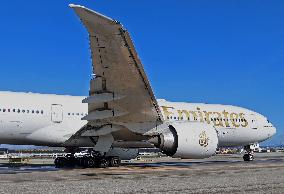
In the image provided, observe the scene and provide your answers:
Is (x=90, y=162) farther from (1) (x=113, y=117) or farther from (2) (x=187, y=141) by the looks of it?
(2) (x=187, y=141)

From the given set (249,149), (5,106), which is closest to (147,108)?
(5,106)

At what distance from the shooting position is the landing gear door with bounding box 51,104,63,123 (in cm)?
2170

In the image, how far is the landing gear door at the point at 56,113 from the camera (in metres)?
21.7

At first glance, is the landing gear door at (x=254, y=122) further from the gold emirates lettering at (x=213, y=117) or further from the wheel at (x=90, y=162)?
the wheel at (x=90, y=162)

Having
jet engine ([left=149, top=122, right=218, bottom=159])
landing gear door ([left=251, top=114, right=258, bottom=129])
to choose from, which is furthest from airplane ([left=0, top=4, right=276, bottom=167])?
landing gear door ([left=251, top=114, right=258, bottom=129])

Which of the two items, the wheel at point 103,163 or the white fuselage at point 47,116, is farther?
the white fuselage at point 47,116

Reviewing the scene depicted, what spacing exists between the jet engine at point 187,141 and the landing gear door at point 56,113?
22.2 feet

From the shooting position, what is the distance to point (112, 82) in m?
15.9

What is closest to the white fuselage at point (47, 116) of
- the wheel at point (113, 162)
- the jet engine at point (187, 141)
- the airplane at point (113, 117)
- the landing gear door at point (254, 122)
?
the airplane at point (113, 117)

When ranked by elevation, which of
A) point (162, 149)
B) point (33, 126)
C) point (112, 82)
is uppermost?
point (112, 82)

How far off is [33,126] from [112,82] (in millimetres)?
7292

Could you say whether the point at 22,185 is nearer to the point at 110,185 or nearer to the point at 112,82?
the point at 110,185

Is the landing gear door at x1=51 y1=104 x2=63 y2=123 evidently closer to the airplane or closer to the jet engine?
the airplane

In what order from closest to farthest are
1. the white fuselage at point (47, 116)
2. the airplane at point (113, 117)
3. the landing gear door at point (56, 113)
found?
1. the airplane at point (113, 117)
2. the white fuselage at point (47, 116)
3. the landing gear door at point (56, 113)
